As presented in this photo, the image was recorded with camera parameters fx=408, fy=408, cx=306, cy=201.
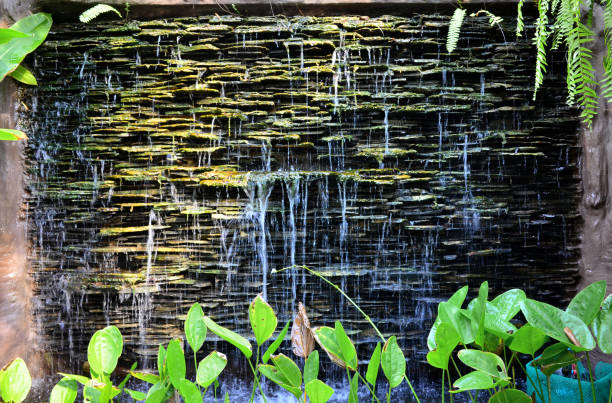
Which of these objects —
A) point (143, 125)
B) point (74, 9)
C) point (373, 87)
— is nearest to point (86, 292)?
point (143, 125)

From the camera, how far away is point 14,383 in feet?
2.98

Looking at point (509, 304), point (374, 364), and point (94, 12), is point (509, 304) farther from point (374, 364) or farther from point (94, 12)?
point (94, 12)

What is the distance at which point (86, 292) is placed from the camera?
7.17ft

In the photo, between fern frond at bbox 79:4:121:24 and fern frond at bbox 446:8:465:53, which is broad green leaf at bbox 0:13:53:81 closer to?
fern frond at bbox 79:4:121:24

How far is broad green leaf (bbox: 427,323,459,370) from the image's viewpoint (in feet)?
2.53

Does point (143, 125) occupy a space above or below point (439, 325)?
above

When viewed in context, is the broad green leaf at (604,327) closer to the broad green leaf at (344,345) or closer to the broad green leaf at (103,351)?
the broad green leaf at (344,345)

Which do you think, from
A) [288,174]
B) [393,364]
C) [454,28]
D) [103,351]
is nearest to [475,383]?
[393,364]

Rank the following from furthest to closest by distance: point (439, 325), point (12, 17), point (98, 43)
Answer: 1. point (98, 43)
2. point (12, 17)
3. point (439, 325)

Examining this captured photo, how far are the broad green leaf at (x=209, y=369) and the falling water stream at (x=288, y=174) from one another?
1386mm

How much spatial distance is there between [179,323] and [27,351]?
2.64ft

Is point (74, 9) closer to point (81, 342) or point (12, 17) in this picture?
point (12, 17)

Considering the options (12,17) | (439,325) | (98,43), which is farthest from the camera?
(98,43)

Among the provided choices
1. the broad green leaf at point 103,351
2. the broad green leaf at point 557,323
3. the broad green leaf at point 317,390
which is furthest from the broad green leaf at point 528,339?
the broad green leaf at point 103,351
